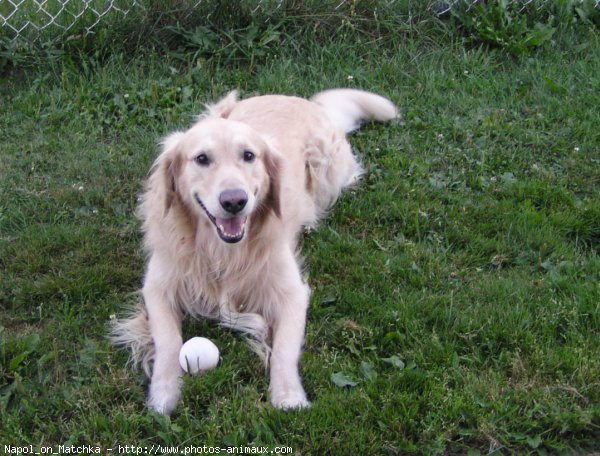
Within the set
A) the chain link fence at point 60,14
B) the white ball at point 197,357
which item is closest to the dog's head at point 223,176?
the white ball at point 197,357

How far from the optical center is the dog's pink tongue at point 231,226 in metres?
3.08

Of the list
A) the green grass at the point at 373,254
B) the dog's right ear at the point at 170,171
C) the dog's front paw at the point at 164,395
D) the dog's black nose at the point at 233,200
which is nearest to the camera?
the green grass at the point at 373,254

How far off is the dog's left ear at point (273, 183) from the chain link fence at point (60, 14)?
243 cm

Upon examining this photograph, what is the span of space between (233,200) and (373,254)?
0.95m

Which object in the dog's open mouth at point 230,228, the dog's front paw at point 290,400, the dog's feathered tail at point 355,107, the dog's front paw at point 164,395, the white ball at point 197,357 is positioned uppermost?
the dog's open mouth at point 230,228

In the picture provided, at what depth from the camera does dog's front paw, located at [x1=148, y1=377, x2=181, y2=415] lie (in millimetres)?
2709

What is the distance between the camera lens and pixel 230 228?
121 inches

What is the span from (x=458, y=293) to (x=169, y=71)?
9.65 ft

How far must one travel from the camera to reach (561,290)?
3.28 m

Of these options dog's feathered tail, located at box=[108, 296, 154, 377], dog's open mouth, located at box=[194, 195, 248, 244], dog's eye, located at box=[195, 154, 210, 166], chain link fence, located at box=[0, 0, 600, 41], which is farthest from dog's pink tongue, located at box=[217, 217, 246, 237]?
chain link fence, located at box=[0, 0, 600, 41]

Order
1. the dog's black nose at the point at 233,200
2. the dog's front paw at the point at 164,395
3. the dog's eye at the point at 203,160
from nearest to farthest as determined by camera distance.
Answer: the dog's front paw at the point at 164,395
the dog's black nose at the point at 233,200
the dog's eye at the point at 203,160

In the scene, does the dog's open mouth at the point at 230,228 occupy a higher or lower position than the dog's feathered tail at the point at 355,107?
higher

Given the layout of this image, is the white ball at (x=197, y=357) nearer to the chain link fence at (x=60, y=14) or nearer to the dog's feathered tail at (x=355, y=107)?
the dog's feathered tail at (x=355, y=107)

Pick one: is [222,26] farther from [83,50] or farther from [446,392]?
[446,392]
